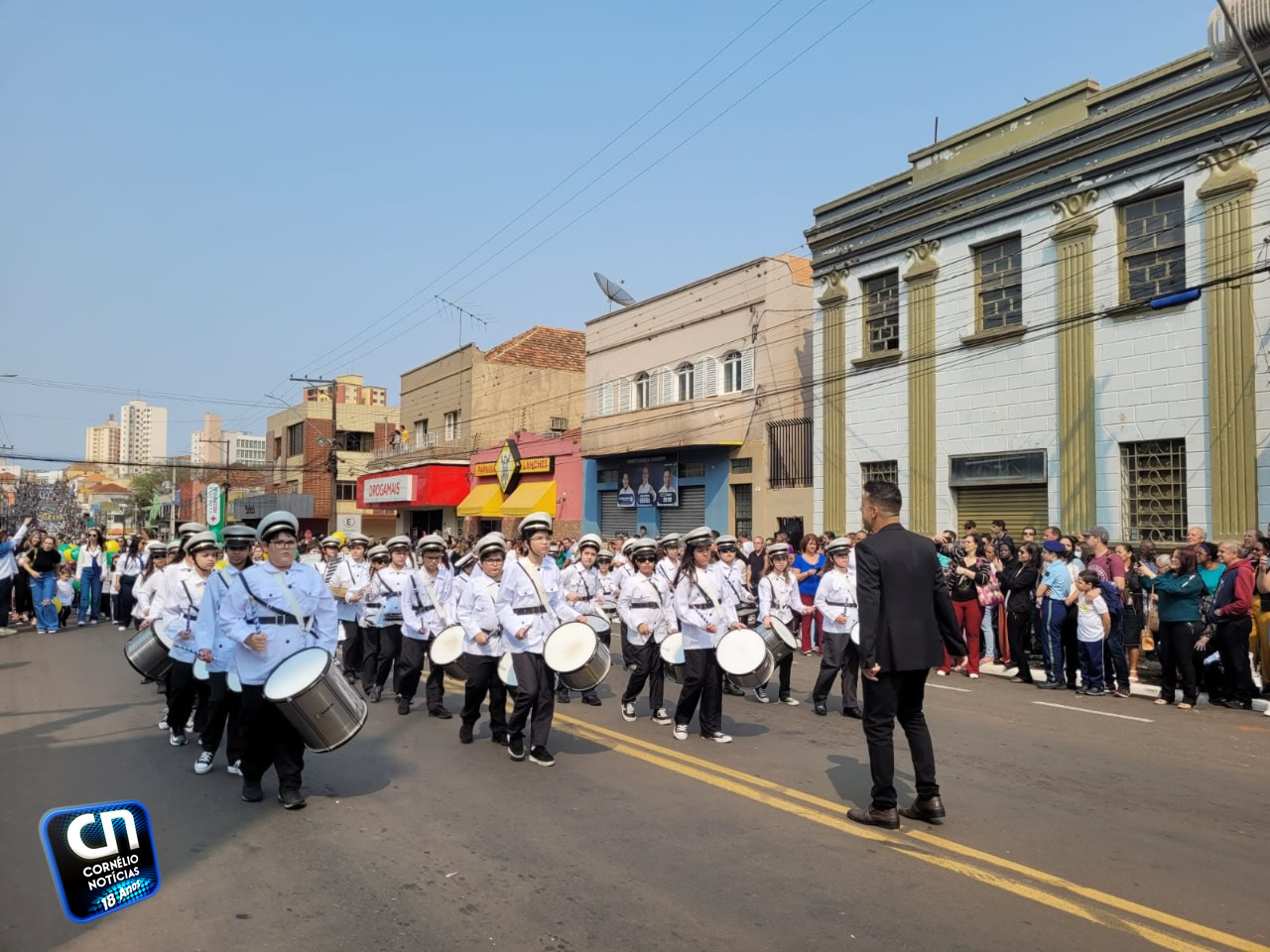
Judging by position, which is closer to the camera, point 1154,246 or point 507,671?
point 507,671

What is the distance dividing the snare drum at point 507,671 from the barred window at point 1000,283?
14.7m

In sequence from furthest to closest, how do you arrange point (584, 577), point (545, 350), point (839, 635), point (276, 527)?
point (545, 350) < point (584, 577) < point (839, 635) < point (276, 527)

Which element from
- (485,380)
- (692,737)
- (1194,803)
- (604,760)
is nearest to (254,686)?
(604,760)

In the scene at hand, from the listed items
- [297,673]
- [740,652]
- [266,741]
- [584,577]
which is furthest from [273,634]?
[584,577]

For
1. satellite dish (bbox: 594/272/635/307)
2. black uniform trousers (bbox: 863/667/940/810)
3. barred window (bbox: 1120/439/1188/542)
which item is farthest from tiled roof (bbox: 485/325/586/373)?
black uniform trousers (bbox: 863/667/940/810)

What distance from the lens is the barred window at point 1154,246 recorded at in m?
16.8

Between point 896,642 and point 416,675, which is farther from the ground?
point 896,642

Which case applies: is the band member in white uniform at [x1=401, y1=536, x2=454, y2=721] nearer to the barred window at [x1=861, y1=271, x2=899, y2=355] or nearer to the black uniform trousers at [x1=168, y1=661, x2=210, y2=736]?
the black uniform trousers at [x1=168, y1=661, x2=210, y2=736]

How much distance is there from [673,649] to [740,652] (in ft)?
2.65

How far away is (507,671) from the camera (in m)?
8.24

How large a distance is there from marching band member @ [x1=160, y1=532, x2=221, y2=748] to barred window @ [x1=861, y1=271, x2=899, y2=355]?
1654cm

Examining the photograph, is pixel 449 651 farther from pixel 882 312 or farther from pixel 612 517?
pixel 612 517

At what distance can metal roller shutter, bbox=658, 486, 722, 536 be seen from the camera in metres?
28.5

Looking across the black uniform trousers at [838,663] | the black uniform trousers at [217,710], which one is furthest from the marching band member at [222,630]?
the black uniform trousers at [838,663]
